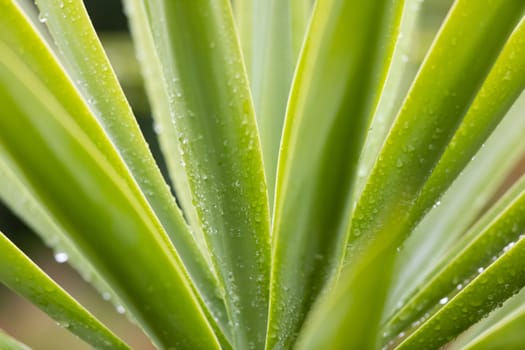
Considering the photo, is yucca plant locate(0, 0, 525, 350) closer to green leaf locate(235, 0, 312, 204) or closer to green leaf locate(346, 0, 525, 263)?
green leaf locate(346, 0, 525, 263)

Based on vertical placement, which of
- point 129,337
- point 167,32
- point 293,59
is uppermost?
point 129,337

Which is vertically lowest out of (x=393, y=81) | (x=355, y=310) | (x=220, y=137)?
(x=355, y=310)

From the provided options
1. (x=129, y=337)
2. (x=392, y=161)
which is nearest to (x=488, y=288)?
(x=392, y=161)

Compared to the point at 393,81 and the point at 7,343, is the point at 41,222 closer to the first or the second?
the point at 7,343

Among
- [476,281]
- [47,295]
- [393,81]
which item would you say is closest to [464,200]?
[393,81]

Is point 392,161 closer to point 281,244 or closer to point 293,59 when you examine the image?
point 281,244

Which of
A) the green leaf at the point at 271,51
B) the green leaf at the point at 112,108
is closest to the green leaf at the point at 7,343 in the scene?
the green leaf at the point at 112,108
